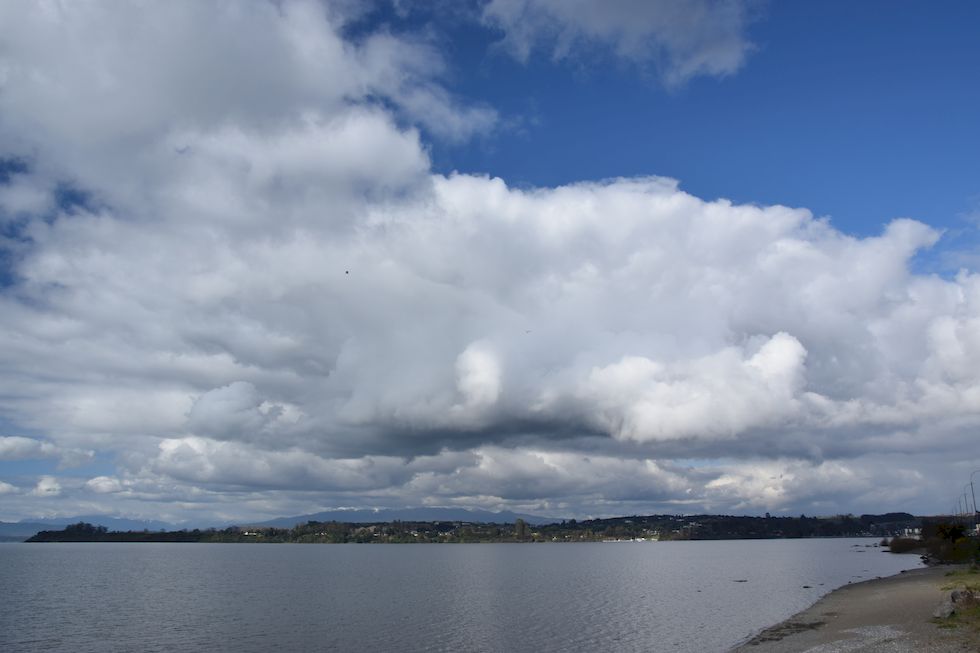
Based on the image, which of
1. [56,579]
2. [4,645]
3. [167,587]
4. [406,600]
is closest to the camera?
[4,645]

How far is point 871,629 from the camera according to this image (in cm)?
6969

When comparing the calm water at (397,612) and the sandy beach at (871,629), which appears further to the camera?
the calm water at (397,612)

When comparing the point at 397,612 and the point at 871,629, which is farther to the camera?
the point at 397,612

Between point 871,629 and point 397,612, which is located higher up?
point 871,629

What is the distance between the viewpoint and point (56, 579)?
164625 mm

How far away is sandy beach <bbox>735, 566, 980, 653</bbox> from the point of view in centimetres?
5756

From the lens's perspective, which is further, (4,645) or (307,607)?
(307,607)

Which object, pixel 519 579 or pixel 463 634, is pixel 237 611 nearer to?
pixel 463 634

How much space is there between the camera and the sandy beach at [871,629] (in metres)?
57.6

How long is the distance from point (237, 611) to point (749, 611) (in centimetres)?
7226

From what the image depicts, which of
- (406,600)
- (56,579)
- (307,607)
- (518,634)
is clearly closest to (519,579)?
(406,600)

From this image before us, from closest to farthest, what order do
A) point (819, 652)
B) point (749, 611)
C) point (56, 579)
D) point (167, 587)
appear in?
point (819, 652), point (749, 611), point (167, 587), point (56, 579)

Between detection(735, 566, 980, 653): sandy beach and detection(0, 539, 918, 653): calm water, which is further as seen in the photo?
detection(0, 539, 918, 653): calm water

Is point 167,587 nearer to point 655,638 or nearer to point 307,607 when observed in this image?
point 307,607
